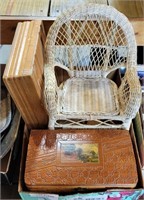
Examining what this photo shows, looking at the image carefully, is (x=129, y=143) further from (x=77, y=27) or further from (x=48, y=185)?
(x=77, y=27)

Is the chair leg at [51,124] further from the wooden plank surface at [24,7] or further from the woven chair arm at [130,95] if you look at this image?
the wooden plank surface at [24,7]

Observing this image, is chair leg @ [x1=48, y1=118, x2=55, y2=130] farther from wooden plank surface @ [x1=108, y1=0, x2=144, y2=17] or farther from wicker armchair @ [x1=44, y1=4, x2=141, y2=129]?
wooden plank surface @ [x1=108, y1=0, x2=144, y2=17]

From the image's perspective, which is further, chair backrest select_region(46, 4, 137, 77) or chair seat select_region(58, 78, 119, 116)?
chair seat select_region(58, 78, 119, 116)

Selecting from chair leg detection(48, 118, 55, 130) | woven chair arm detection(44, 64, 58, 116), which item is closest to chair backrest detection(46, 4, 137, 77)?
woven chair arm detection(44, 64, 58, 116)

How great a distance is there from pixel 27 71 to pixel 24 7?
1.64 feet

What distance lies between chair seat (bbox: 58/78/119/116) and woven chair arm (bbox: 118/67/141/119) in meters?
0.05

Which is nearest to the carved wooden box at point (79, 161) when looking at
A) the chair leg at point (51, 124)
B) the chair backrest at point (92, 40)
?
the chair leg at point (51, 124)

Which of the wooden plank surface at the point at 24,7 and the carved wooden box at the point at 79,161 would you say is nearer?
the carved wooden box at the point at 79,161

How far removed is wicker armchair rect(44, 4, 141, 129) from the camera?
1.15 m

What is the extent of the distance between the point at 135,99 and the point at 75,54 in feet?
1.57

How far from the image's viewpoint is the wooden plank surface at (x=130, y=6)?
1272 millimetres

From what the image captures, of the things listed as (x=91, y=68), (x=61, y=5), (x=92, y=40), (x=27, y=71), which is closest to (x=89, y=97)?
(x=91, y=68)

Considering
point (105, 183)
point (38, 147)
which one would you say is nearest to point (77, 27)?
point (38, 147)

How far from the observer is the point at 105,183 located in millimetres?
1078
